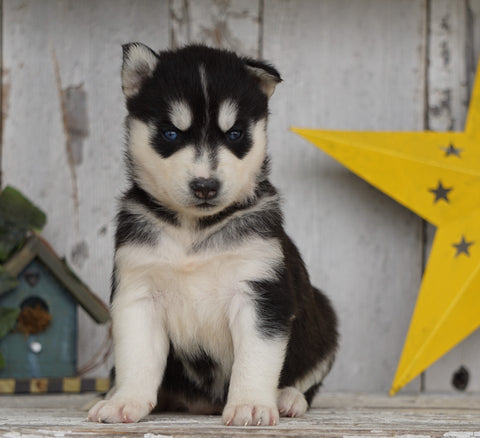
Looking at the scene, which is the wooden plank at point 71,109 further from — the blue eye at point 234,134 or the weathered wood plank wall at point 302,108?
the blue eye at point 234,134

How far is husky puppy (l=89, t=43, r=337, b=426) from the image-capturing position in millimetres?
2125

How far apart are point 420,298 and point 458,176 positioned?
509mm

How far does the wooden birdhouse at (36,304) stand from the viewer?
3.08 meters

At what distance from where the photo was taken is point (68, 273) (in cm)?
309

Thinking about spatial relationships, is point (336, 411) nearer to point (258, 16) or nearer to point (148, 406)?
point (148, 406)

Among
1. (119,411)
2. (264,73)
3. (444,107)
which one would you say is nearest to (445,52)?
(444,107)

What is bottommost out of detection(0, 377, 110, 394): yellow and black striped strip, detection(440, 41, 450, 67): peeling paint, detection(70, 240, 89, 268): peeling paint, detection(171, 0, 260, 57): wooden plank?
detection(0, 377, 110, 394): yellow and black striped strip

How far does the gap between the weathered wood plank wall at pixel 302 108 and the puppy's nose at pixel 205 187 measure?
1422 millimetres

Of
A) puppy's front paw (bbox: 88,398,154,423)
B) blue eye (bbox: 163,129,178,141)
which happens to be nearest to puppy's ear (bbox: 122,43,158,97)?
blue eye (bbox: 163,129,178,141)

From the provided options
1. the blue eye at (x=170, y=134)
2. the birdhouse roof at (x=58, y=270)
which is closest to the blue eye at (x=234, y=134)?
the blue eye at (x=170, y=134)

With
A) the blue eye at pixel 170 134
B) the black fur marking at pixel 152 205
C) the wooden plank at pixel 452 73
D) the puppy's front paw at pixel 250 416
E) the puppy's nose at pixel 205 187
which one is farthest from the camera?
the wooden plank at pixel 452 73

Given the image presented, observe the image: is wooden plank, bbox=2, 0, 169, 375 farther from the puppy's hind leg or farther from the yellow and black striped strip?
the puppy's hind leg

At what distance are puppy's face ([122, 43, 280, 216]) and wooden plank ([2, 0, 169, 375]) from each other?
120 centimetres

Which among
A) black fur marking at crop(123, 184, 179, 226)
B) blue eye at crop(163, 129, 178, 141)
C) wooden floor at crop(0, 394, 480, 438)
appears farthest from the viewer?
black fur marking at crop(123, 184, 179, 226)
